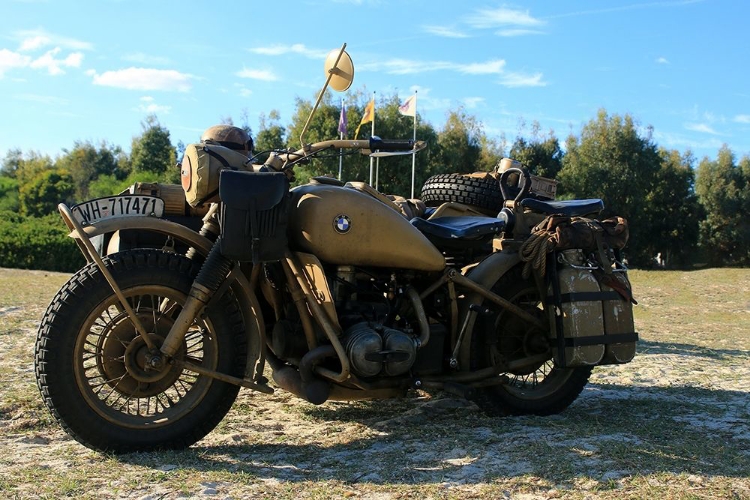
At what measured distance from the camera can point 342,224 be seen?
164 inches

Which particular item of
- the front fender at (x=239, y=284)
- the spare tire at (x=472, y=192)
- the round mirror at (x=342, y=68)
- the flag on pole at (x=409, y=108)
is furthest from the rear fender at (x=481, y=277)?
the flag on pole at (x=409, y=108)

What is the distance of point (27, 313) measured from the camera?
34.0 feet

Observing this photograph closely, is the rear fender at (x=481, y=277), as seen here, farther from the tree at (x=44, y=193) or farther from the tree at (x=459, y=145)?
the tree at (x=44, y=193)

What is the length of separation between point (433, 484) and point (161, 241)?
7.22 ft

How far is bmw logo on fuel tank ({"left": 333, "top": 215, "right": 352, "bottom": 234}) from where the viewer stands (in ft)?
13.6

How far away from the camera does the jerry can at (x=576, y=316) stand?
4781mm

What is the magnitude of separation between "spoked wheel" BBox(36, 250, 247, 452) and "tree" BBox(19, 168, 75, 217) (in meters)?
38.8

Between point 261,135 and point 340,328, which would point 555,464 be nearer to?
point 340,328

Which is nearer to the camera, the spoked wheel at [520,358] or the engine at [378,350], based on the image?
the engine at [378,350]

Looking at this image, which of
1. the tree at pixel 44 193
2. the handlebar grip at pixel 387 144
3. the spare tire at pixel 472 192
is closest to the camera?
the handlebar grip at pixel 387 144

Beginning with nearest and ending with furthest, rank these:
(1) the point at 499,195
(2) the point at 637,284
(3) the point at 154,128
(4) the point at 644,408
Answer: (4) the point at 644,408, (1) the point at 499,195, (2) the point at 637,284, (3) the point at 154,128

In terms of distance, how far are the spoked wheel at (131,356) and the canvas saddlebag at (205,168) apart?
0.39m

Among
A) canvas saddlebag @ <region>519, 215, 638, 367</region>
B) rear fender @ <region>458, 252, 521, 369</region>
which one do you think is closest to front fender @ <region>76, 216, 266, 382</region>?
rear fender @ <region>458, 252, 521, 369</region>

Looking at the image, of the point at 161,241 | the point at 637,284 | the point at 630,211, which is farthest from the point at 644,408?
the point at 630,211
